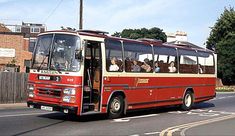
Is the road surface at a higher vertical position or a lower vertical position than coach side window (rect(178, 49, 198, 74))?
lower

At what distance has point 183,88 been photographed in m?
21.0

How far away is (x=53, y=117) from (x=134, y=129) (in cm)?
352

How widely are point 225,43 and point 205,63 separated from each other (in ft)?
125

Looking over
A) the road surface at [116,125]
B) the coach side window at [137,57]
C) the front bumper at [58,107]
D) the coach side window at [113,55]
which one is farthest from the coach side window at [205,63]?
the front bumper at [58,107]

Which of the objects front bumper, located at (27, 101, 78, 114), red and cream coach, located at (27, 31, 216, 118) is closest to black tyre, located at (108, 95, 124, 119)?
red and cream coach, located at (27, 31, 216, 118)

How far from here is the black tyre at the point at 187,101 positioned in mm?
21273

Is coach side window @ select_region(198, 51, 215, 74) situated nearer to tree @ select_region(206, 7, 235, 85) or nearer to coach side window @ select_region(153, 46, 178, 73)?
coach side window @ select_region(153, 46, 178, 73)

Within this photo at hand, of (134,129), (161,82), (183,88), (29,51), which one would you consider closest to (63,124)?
(134,129)

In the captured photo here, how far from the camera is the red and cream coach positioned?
14.6 metres

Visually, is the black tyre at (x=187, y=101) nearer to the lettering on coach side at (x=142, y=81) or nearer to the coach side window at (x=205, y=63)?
the coach side window at (x=205, y=63)

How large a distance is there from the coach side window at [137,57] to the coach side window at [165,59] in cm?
49

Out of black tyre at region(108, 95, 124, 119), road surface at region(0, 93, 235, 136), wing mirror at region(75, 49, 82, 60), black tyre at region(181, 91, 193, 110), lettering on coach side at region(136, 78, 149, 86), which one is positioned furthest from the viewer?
black tyre at region(181, 91, 193, 110)

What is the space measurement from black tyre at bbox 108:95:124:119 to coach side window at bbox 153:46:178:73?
280cm

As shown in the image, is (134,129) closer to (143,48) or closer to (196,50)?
(143,48)
